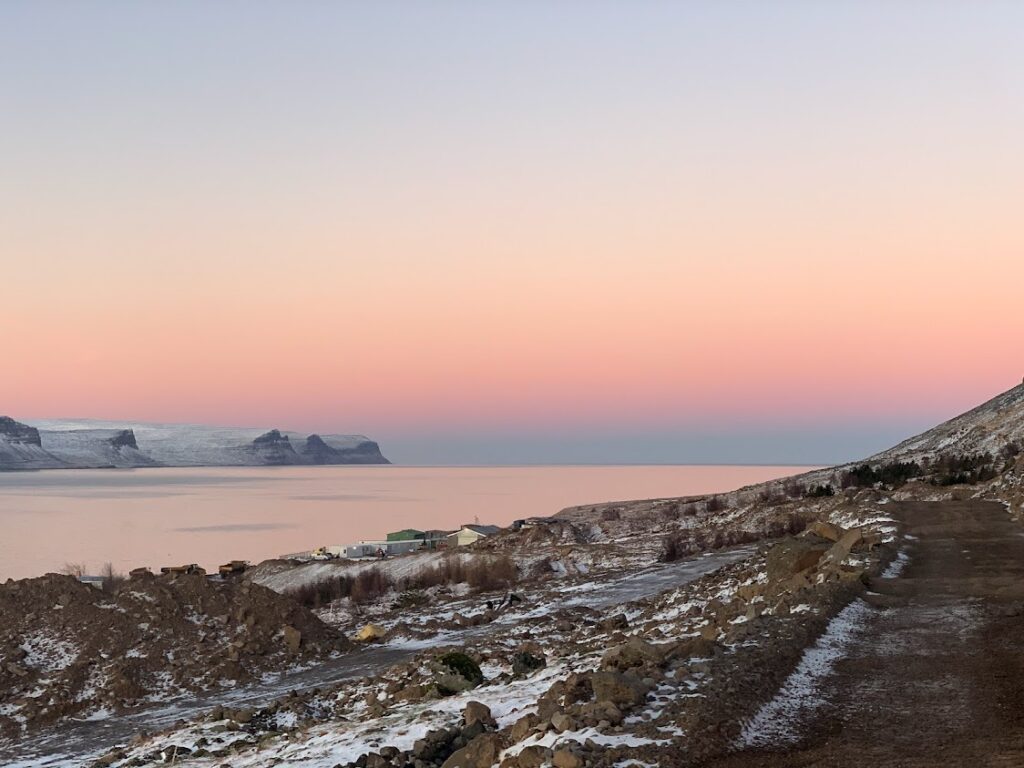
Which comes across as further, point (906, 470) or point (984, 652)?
point (906, 470)

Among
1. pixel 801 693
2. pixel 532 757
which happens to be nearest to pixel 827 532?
pixel 801 693

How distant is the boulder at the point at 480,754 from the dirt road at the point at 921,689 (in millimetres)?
2096

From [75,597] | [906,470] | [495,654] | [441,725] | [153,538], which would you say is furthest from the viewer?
[153,538]

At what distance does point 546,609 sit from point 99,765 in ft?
45.8

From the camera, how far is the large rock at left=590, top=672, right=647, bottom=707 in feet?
30.3

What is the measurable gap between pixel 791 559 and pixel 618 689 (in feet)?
39.4

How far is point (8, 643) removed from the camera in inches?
917

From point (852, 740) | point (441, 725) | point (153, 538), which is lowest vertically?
point (153, 538)

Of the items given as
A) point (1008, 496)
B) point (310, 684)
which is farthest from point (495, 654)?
point (1008, 496)

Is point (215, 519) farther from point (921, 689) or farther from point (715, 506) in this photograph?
point (921, 689)

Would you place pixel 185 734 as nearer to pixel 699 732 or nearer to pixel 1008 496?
pixel 699 732

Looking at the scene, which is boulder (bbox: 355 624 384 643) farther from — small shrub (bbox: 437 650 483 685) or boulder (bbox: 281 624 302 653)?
small shrub (bbox: 437 650 483 685)

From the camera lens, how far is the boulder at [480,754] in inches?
339

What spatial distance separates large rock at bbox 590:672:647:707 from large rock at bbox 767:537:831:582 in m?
10.4
